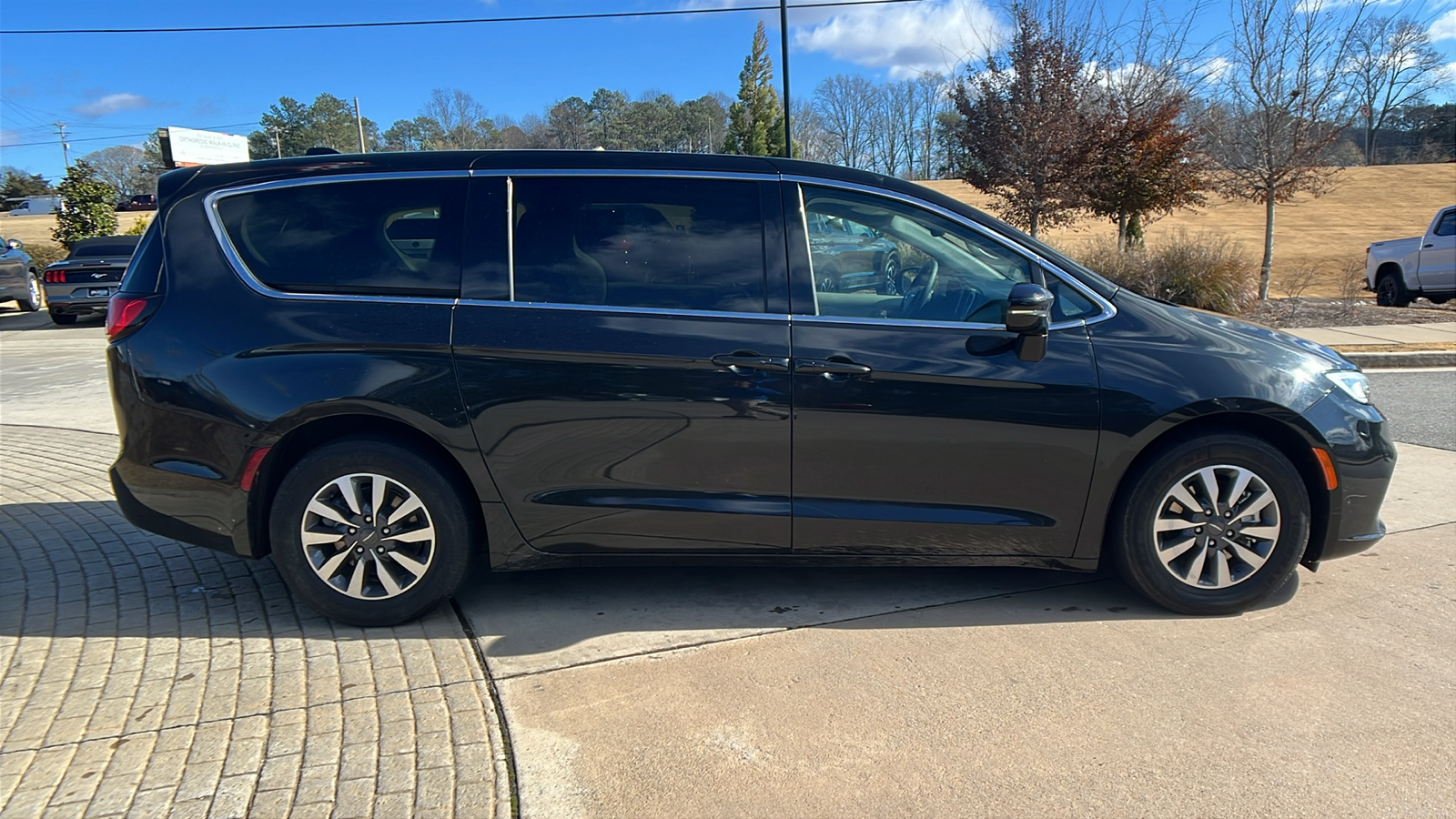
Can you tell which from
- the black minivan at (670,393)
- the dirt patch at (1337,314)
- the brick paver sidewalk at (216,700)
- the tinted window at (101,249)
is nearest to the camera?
the brick paver sidewalk at (216,700)

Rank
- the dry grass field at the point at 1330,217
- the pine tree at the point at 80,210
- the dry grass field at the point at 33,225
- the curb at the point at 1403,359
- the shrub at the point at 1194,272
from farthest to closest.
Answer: the dry grass field at the point at 33,225
the dry grass field at the point at 1330,217
the pine tree at the point at 80,210
the shrub at the point at 1194,272
the curb at the point at 1403,359

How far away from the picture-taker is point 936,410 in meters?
3.71

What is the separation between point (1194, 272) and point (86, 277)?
1869cm

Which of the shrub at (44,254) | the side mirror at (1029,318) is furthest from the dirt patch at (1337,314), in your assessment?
the shrub at (44,254)

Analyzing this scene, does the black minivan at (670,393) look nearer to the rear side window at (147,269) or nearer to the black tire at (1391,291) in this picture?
the rear side window at (147,269)

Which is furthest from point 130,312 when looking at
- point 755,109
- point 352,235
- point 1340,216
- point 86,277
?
point 1340,216

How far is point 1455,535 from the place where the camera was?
4883mm

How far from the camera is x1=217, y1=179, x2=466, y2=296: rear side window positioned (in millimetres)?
3832

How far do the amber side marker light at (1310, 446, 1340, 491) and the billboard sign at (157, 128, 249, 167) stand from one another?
1535 inches

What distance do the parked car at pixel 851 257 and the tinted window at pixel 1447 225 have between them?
55.8ft

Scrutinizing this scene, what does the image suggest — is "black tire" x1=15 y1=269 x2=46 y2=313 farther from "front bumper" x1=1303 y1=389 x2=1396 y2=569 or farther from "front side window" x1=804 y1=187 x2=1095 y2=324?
"front bumper" x1=1303 y1=389 x2=1396 y2=569

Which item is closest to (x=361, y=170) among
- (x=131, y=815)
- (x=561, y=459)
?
(x=561, y=459)

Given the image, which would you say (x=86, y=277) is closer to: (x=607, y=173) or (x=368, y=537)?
(x=368, y=537)

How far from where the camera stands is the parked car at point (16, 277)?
17609mm
